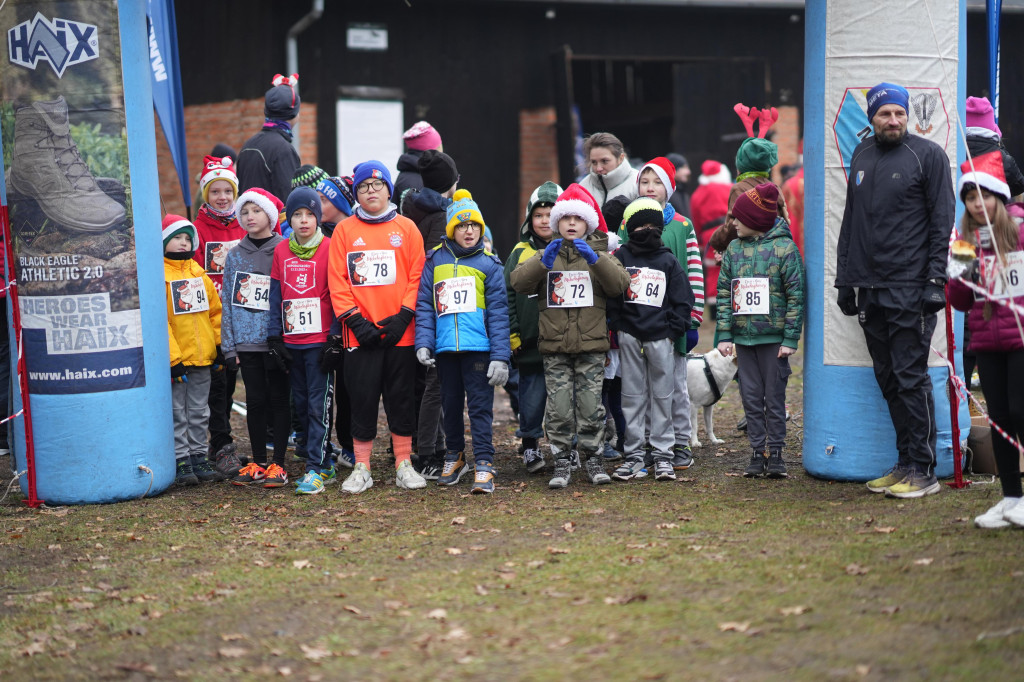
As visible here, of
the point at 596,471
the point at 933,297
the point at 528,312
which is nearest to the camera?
the point at 933,297

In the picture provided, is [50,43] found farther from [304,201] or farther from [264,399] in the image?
[264,399]

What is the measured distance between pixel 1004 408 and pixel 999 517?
535mm

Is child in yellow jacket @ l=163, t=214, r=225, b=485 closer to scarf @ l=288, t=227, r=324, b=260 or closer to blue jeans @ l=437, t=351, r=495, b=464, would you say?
scarf @ l=288, t=227, r=324, b=260

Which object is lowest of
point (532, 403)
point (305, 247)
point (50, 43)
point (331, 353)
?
point (532, 403)

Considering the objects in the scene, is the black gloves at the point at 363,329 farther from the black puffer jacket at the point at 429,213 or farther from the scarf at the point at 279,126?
the scarf at the point at 279,126

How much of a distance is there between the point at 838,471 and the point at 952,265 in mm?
1842

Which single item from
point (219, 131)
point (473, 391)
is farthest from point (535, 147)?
point (473, 391)

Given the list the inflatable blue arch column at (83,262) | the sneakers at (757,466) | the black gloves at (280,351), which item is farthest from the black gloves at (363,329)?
the sneakers at (757,466)

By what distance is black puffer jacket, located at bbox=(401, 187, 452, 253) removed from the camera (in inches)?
316

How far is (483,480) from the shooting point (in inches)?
284

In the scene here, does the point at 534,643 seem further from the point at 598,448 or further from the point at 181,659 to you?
the point at 598,448

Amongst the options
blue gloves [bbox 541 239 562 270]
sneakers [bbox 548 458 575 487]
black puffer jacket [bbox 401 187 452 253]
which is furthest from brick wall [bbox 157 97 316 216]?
sneakers [bbox 548 458 575 487]

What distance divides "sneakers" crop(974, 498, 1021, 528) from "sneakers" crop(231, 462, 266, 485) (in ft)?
14.7

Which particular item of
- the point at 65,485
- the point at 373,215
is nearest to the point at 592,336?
the point at 373,215
